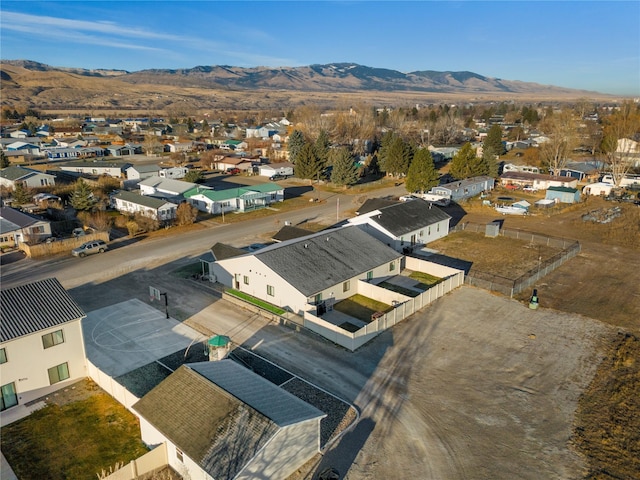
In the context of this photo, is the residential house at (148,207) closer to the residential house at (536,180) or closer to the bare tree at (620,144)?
the residential house at (536,180)

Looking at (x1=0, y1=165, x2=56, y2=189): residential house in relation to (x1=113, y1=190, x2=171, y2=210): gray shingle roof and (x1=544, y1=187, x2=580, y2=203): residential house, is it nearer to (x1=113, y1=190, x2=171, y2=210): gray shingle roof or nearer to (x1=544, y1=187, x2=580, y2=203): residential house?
(x1=113, y1=190, x2=171, y2=210): gray shingle roof

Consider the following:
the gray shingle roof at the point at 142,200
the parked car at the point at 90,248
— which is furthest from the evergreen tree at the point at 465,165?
the parked car at the point at 90,248

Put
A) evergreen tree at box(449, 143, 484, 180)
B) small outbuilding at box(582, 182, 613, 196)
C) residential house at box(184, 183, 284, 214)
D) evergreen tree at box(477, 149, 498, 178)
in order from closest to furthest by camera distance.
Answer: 1. residential house at box(184, 183, 284, 214)
2. small outbuilding at box(582, 182, 613, 196)
3. evergreen tree at box(449, 143, 484, 180)
4. evergreen tree at box(477, 149, 498, 178)

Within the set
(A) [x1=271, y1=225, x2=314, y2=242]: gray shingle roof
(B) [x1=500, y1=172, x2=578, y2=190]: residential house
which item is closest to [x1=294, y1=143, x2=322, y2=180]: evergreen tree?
(B) [x1=500, y1=172, x2=578, y2=190]: residential house

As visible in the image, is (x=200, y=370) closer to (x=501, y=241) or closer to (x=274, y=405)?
(x=274, y=405)

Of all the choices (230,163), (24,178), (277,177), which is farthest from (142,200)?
(230,163)
